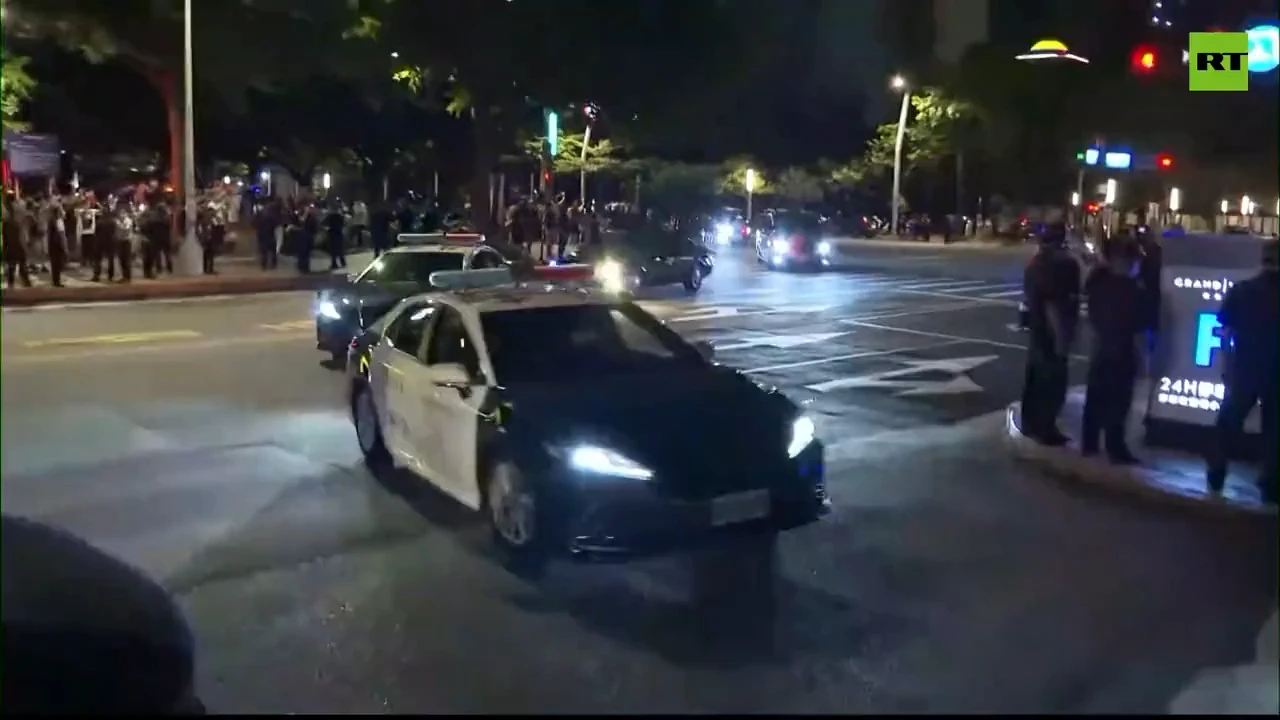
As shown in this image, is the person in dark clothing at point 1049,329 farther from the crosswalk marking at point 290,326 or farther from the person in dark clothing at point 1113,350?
the crosswalk marking at point 290,326

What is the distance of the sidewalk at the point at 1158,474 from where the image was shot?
30.5 ft

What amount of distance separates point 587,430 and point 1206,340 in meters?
5.91

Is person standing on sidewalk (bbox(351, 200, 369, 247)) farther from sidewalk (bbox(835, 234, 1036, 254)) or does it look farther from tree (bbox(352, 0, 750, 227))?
sidewalk (bbox(835, 234, 1036, 254))

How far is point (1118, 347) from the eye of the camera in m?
10.4

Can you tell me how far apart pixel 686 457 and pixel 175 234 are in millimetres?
24954

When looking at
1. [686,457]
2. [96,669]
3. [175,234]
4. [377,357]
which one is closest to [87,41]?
[175,234]

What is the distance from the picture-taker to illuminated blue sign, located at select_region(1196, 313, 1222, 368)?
10906 millimetres


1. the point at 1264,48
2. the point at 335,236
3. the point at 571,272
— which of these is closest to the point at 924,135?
the point at 335,236

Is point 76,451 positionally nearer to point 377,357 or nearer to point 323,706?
point 377,357

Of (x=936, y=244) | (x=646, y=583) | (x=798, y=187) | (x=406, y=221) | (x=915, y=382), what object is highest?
(x=798, y=187)

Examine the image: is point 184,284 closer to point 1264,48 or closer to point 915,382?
point 915,382

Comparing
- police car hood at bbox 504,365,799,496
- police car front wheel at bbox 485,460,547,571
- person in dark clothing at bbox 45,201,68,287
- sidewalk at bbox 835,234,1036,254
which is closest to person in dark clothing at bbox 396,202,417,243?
person in dark clothing at bbox 45,201,68,287

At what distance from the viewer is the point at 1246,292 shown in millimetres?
8984

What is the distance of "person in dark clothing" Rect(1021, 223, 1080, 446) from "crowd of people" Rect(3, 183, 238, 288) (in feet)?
46.5
